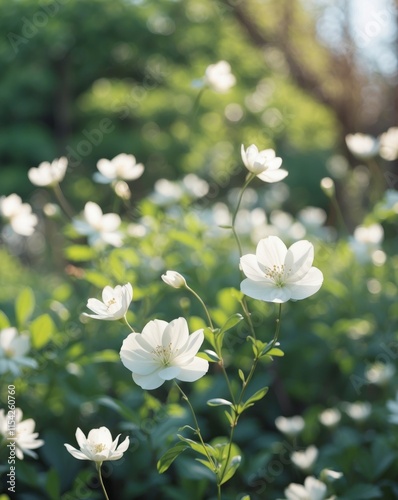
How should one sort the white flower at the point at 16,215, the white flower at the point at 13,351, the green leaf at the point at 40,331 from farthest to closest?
1. the white flower at the point at 16,215
2. the green leaf at the point at 40,331
3. the white flower at the point at 13,351

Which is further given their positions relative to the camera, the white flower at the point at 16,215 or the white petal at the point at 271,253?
the white flower at the point at 16,215

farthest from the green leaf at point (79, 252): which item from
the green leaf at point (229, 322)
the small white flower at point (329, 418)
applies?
the green leaf at point (229, 322)

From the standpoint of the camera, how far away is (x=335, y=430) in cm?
166

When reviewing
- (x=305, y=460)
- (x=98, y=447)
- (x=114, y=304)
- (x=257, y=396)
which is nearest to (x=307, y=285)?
(x=257, y=396)

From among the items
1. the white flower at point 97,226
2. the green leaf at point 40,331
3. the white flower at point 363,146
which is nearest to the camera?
the green leaf at point 40,331

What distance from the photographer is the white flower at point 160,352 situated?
3.32ft

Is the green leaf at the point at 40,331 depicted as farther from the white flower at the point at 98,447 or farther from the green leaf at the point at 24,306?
the white flower at the point at 98,447

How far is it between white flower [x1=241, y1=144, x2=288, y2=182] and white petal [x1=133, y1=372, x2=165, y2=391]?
1.27 ft

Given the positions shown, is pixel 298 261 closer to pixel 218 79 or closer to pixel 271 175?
pixel 271 175

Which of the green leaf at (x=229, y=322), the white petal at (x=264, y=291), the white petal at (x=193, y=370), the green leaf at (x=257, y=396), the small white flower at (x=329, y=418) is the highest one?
the white petal at (x=264, y=291)

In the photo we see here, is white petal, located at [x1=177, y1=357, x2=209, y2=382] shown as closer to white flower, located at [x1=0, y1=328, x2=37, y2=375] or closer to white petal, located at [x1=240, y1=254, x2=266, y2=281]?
white petal, located at [x1=240, y1=254, x2=266, y2=281]

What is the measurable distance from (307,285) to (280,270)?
0.05 metres

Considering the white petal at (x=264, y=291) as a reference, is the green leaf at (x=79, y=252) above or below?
below

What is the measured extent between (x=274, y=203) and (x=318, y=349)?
48.9 inches
